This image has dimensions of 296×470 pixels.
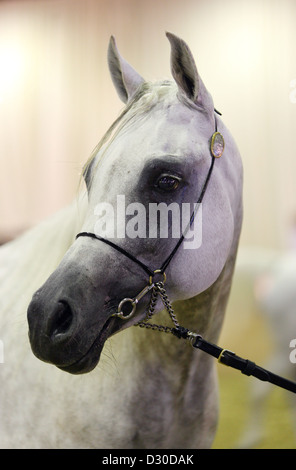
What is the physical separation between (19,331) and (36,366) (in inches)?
3.6

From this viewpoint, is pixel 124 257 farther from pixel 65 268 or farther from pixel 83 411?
pixel 83 411

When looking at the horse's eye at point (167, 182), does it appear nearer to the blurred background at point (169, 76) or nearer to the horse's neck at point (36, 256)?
the horse's neck at point (36, 256)

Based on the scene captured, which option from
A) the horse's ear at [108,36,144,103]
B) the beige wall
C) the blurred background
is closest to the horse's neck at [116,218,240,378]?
the horse's ear at [108,36,144,103]

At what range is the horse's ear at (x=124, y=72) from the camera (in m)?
0.81

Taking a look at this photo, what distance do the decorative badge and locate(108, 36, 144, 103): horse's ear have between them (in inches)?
7.0

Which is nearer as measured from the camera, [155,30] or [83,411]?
[83,411]

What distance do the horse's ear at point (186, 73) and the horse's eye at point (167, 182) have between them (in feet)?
0.55

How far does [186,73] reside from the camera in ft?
2.33

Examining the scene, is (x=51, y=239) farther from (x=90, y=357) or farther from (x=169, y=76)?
(x=169, y=76)

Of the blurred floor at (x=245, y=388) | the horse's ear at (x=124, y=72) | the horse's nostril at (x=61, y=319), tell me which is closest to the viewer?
the horse's nostril at (x=61, y=319)

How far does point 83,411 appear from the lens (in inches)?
30.1

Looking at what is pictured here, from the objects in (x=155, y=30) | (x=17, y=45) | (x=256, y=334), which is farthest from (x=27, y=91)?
(x=256, y=334)

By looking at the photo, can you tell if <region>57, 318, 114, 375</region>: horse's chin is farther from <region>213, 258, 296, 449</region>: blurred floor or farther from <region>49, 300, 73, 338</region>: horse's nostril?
<region>213, 258, 296, 449</region>: blurred floor

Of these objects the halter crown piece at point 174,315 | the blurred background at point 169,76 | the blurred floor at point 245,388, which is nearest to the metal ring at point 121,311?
the halter crown piece at point 174,315
